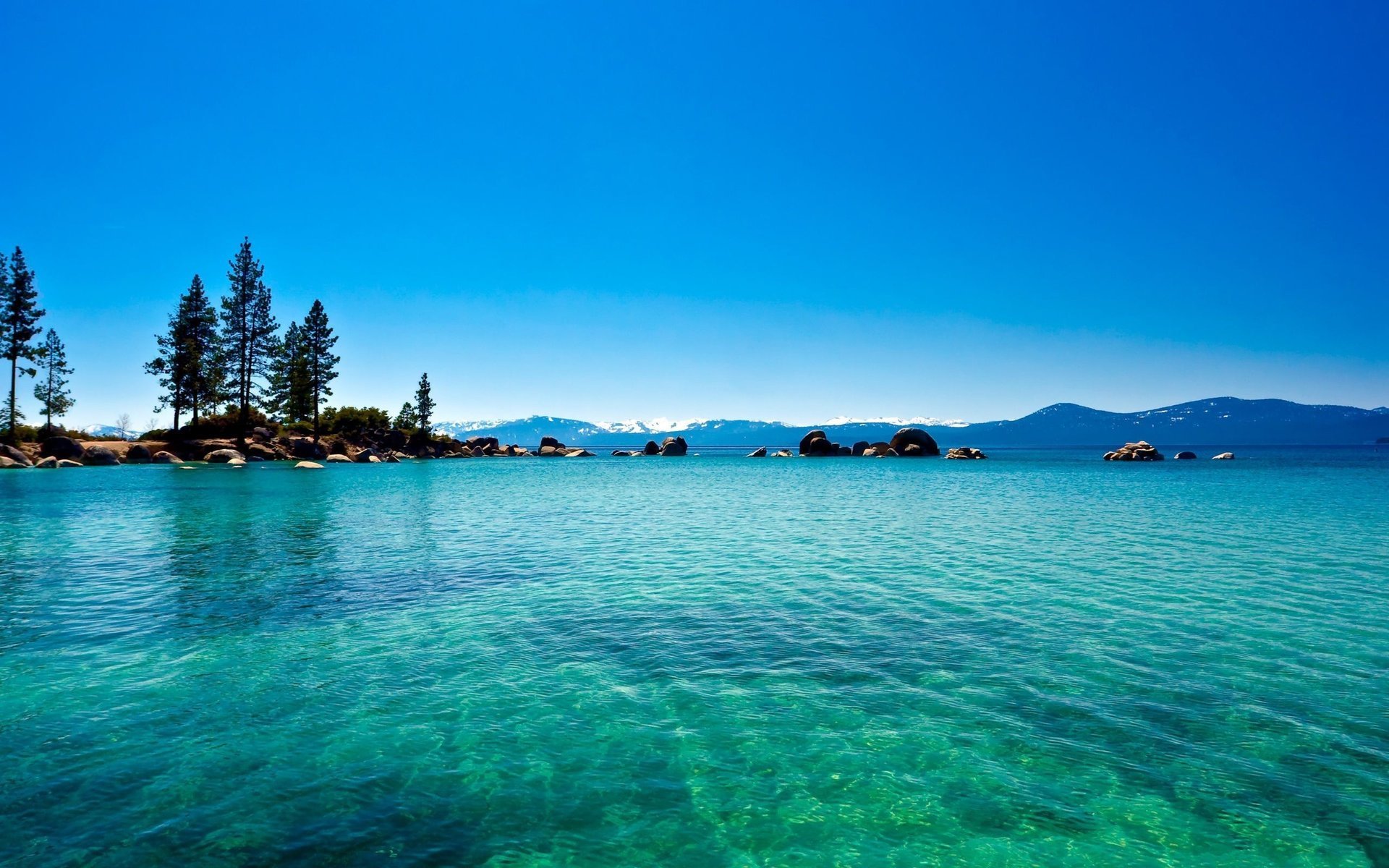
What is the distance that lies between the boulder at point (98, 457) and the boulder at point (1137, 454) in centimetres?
13373

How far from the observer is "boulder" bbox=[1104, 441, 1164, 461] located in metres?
104

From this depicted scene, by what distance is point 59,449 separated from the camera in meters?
60.5

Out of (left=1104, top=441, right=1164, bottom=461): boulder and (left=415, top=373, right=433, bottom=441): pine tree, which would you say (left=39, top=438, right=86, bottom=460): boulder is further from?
(left=1104, top=441, right=1164, bottom=461): boulder

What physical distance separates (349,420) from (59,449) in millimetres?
34496

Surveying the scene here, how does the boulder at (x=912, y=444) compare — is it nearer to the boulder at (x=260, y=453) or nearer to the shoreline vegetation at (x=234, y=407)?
the shoreline vegetation at (x=234, y=407)

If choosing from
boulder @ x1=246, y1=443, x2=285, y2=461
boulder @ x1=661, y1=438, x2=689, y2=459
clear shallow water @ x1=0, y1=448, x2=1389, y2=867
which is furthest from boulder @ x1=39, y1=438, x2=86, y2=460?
boulder @ x1=661, y1=438, x2=689, y2=459

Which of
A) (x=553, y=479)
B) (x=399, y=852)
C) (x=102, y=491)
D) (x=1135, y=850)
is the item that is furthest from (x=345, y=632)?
(x=553, y=479)

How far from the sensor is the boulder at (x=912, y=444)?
11675cm

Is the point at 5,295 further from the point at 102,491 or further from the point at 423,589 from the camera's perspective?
the point at 423,589

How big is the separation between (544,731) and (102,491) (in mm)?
43414

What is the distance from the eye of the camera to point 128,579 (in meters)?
15.8

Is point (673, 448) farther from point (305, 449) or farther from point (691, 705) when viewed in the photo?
point (691, 705)

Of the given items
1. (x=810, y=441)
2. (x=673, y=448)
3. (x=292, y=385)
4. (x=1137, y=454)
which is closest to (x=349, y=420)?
(x=292, y=385)

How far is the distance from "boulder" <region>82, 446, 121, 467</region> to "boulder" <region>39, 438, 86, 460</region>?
565 millimetres
